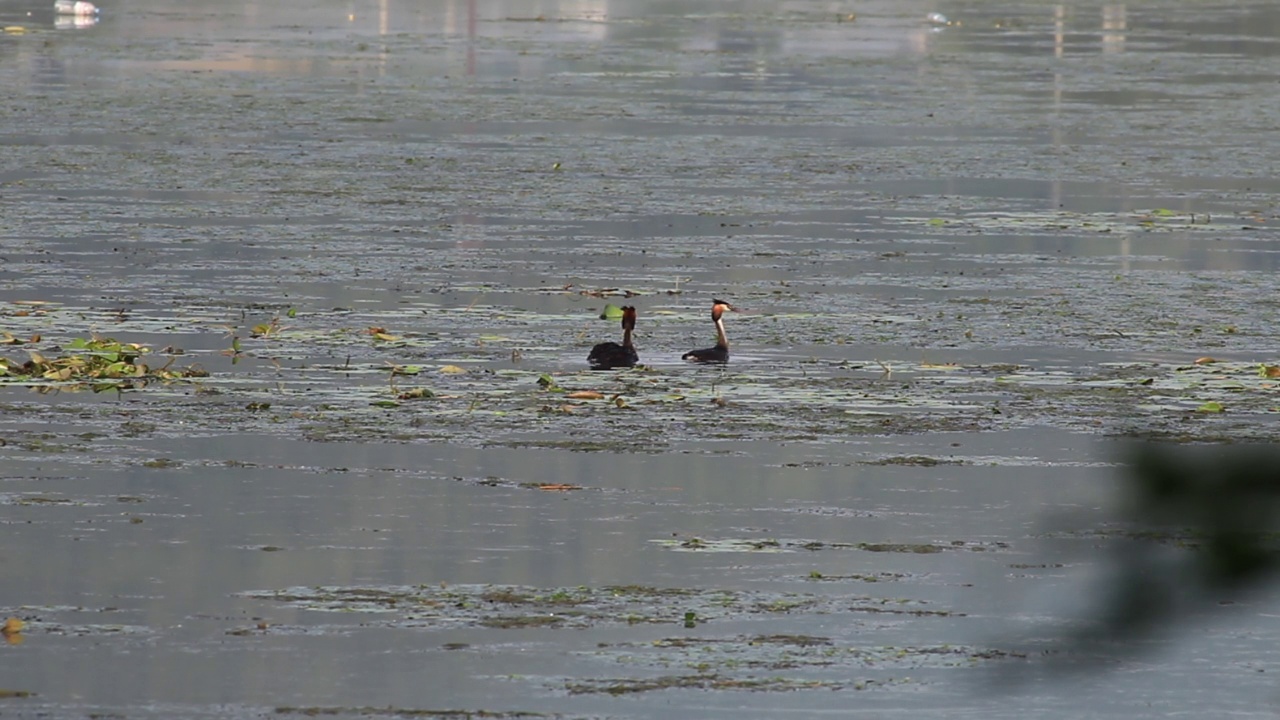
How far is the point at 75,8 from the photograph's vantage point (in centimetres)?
4753

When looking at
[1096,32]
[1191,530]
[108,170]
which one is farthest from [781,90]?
[1191,530]

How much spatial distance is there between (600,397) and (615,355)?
2.52ft

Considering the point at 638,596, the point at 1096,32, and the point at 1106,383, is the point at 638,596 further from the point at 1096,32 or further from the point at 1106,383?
the point at 1096,32

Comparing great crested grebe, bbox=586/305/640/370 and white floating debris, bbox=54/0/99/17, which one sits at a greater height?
white floating debris, bbox=54/0/99/17

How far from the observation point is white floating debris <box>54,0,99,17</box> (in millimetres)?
47312

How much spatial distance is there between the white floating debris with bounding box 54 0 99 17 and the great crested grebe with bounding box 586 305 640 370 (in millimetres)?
38005

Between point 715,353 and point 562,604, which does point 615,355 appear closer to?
point 715,353

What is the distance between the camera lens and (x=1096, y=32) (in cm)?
4525

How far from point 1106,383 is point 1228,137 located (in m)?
14.3

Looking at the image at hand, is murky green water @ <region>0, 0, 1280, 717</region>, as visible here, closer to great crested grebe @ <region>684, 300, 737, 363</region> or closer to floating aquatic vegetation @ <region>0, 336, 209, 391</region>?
floating aquatic vegetation @ <region>0, 336, 209, 391</region>

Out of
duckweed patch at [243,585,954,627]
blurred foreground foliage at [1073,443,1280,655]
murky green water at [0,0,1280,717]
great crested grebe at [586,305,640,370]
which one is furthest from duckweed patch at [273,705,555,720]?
great crested grebe at [586,305,640,370]

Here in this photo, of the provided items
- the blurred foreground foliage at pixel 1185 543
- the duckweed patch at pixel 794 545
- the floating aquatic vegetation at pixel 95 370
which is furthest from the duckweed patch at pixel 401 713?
the floating aquatic vegetation at pixel 95 370

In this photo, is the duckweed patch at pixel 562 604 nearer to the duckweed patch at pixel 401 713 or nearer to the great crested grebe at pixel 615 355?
the duckweed patch at pixel 401 713

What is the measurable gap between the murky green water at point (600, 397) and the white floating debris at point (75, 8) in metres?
20.7
